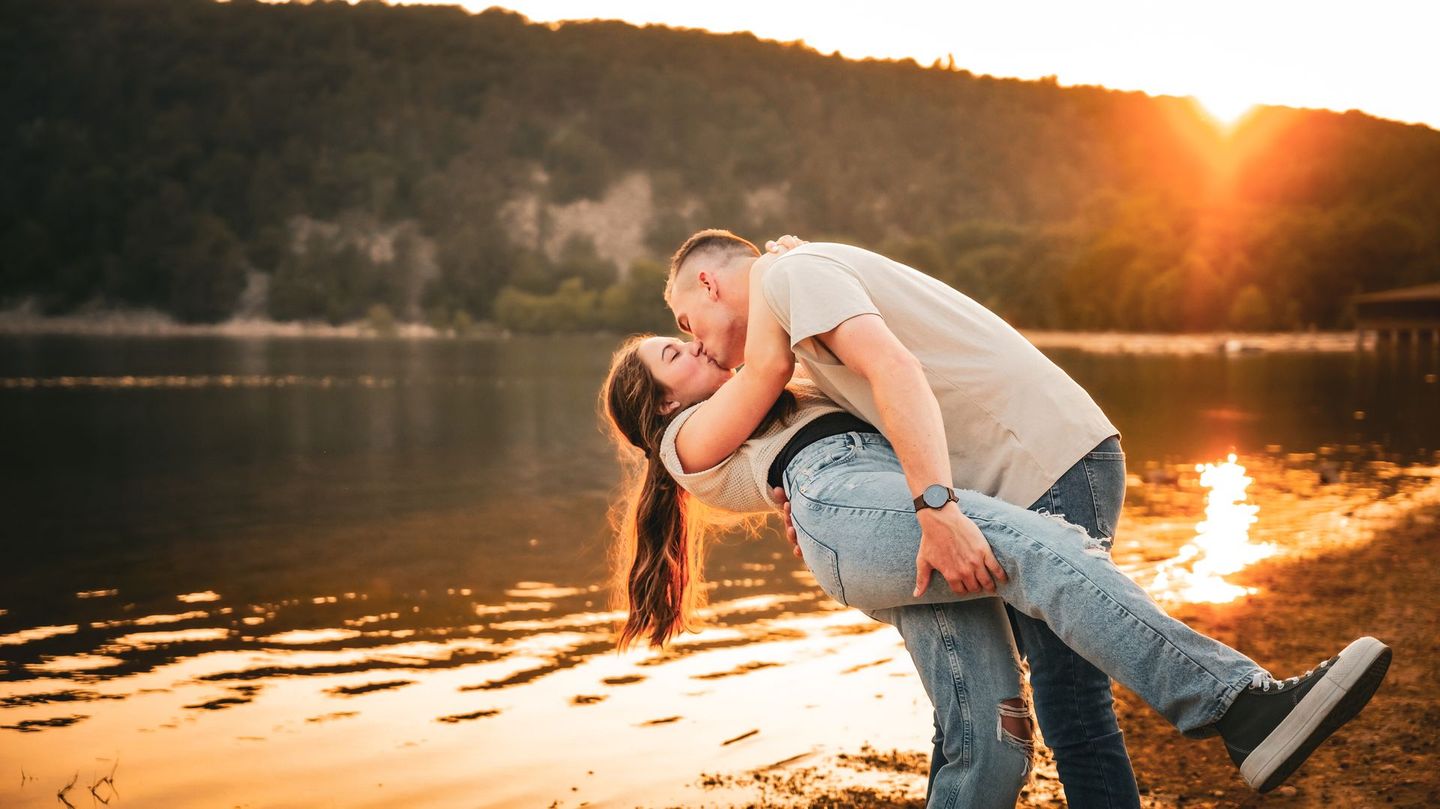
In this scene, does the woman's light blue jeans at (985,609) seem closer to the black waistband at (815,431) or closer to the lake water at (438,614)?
the black waistband at (815,431)

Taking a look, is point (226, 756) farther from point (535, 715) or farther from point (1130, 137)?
point (1130, 137)

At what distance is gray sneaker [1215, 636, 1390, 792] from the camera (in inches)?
94.7

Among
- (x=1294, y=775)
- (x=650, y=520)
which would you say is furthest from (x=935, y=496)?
(x=1294, y=775)

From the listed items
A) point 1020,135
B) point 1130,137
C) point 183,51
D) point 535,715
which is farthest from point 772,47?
point 535,715

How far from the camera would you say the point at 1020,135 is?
174625mm

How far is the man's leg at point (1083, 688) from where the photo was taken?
2.90m

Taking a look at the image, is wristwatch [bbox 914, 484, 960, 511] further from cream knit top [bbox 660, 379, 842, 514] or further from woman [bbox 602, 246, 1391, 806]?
cream knit top [bbox 660, 379, 842, 514]

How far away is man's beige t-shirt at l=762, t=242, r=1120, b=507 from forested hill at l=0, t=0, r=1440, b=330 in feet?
341

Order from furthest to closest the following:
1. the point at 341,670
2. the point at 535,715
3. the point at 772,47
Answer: the point at 772,47 → the point at 341,670 → the point at 535,715

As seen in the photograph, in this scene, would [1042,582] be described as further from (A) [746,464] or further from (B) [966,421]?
(A) [746,464]

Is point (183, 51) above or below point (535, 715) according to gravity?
above

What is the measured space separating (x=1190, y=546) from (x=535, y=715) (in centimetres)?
751

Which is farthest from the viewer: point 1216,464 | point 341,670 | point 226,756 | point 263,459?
point 263,459

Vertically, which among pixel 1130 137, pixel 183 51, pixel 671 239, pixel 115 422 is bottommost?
pixel 115 422
